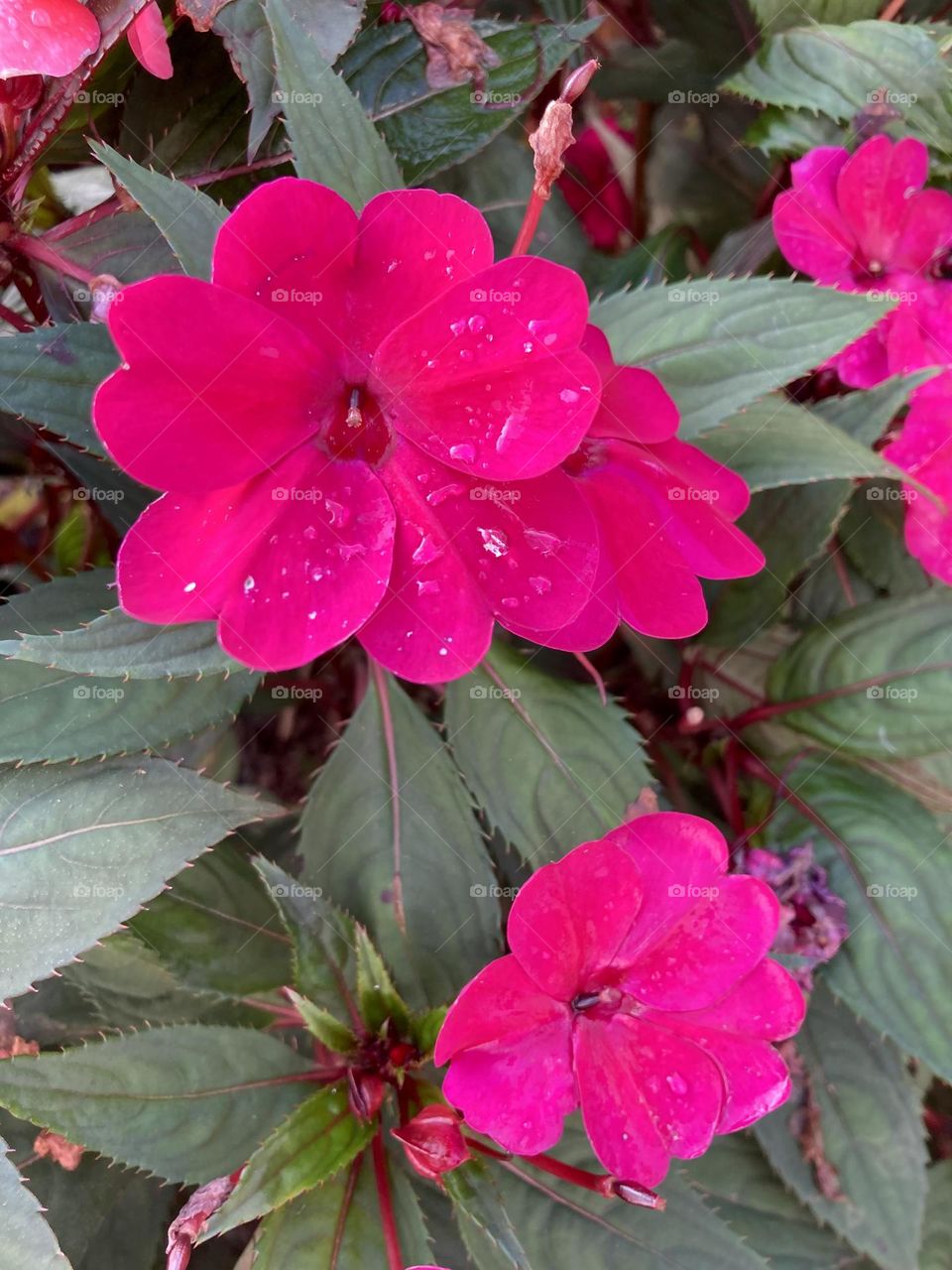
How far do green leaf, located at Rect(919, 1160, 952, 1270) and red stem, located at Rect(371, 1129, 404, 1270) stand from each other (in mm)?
586

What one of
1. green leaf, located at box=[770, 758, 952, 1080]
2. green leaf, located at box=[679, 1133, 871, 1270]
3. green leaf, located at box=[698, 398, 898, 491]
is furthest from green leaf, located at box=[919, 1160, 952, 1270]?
green leaf, located at box=[698, 398, 898, 491]

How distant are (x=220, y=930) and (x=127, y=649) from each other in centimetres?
27

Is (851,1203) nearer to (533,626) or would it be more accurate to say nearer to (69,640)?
(533,626)

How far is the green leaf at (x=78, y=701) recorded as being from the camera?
0.57 metres

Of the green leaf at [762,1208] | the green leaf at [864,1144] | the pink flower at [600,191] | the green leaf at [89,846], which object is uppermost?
the pink flower at [600,191]

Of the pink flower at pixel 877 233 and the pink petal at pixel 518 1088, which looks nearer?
the pink petal at pixel 518 1088

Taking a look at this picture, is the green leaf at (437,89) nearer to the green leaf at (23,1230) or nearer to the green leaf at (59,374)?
the green leaf at (59,374)

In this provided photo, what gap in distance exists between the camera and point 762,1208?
0.82 meters

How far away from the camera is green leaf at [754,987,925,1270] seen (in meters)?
0.77

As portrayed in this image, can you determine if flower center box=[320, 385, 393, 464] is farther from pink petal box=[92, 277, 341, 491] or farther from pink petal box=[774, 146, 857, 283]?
pink petal box=[774, 146, 857, 283]

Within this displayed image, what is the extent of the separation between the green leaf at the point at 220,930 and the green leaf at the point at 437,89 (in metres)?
0.52

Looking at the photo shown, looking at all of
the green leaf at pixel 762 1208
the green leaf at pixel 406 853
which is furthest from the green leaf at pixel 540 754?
the green leaf at pixel 762 1208

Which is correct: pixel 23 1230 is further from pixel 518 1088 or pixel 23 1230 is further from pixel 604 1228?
pixel 604 1228

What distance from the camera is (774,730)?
89 cm
